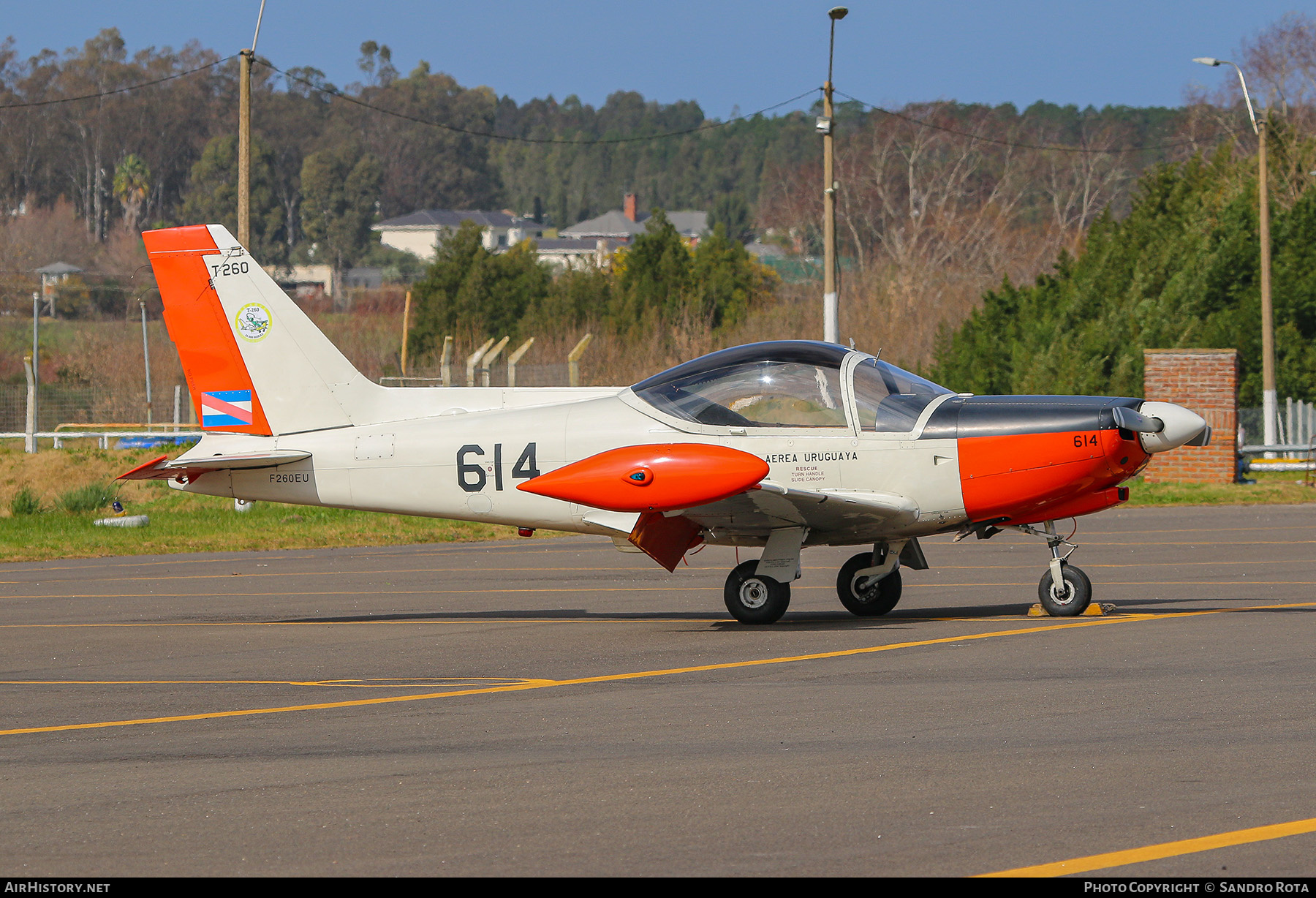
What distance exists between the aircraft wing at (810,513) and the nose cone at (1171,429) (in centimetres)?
178

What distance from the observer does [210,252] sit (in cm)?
1342

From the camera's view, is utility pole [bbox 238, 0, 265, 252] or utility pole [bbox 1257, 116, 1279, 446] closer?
utility pole [bbox 238, 0, 265, 252]

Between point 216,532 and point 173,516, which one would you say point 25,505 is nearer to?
point 173,516

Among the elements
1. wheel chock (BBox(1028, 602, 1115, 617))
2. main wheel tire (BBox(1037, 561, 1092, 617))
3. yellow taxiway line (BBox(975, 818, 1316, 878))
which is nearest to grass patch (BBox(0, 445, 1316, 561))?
wheel chock (BBox(1028, 602, 1115, 617))

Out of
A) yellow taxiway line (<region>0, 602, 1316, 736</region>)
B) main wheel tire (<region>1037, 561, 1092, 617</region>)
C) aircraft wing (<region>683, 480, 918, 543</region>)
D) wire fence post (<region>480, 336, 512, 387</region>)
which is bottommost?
yellow taxiway line (<region>0, 602, 1316, 736</region>)

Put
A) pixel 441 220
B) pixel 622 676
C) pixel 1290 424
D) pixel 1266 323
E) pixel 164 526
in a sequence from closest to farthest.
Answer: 1. pixel 622 676
2. pixel 164 526
3. pixel 1266 323
4. pixel 1290 424
5. pixel 441 220

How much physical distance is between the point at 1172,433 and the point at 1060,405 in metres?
0.85

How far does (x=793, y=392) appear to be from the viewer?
38.4 ft

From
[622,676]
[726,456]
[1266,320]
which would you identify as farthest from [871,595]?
[1266,320]

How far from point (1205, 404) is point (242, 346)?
20.7 meters

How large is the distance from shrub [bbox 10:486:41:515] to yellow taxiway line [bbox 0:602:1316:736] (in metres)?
17.5

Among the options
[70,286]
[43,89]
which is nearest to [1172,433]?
[70,286]

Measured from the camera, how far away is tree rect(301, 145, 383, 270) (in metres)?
140

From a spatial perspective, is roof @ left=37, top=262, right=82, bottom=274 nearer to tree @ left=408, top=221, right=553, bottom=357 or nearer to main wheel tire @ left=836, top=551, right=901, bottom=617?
tree @ left=408, top=221, right=553, bottom=357
